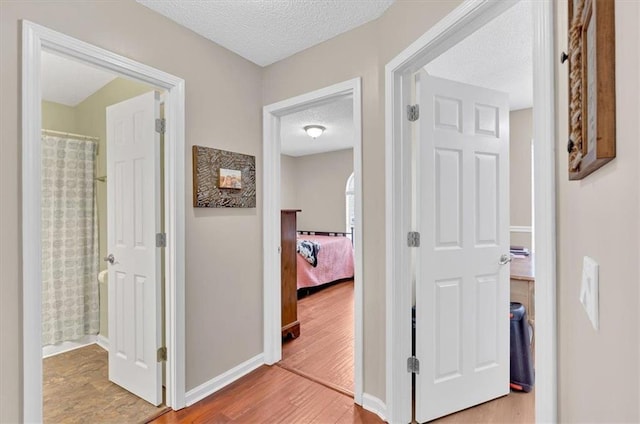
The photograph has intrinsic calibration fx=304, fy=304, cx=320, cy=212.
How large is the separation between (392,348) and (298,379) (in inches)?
36.2

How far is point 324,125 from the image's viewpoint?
4.56 metres

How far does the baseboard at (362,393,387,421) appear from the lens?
185 centimetres

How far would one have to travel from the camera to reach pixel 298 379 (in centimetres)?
231

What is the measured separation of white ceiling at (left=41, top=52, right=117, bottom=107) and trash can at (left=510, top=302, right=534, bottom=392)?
3481 millimetres

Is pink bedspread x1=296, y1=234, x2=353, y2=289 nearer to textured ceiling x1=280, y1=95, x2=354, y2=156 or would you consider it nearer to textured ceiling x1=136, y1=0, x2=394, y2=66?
textured ceiling x1=280, y1=95, x2=354, y2=156

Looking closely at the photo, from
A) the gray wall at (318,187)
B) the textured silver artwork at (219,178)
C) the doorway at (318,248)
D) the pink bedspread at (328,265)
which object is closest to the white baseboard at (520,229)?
the doorway at (318,248)

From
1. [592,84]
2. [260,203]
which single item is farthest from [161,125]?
[592,84]

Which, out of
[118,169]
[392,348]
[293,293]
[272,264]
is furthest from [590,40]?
[293,293]

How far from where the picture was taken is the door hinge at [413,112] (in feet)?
5.90

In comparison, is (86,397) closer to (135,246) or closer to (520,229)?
(135,246)

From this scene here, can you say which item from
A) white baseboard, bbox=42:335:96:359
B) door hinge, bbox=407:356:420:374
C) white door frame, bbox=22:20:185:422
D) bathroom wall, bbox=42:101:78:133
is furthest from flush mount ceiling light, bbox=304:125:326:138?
white baseboard, bbox=42:335:96:359

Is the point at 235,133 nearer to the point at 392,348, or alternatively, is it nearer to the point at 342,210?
the point at 392,348

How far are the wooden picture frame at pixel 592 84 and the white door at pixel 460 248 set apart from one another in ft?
3.84

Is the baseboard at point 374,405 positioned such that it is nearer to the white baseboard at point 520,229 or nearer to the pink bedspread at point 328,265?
the pink bedspread at point 328,265
